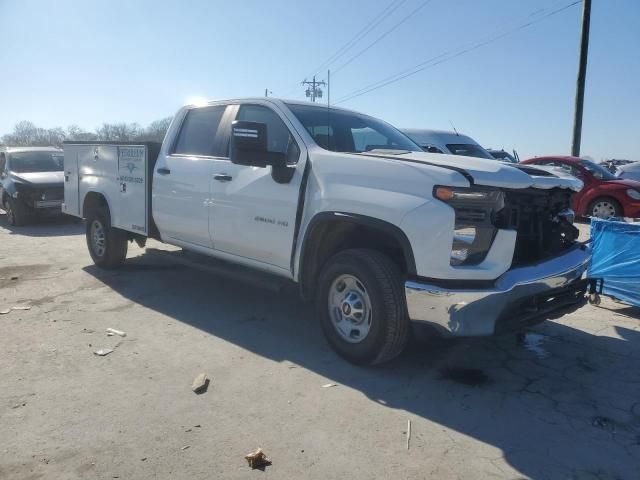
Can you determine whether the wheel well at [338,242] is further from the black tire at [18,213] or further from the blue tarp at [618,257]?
the black tire at [18,213]

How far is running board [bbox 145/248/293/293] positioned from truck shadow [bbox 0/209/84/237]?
5.61m

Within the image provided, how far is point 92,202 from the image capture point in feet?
23.0

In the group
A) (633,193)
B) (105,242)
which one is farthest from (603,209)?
(105,242)

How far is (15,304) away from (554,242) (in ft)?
17.4

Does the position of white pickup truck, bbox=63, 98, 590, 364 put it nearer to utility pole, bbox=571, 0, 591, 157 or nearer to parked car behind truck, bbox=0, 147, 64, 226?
parked car behind truck, bbox=0, 147, 64, 226

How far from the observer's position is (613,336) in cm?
465

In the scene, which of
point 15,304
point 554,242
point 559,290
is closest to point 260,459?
point 559,290

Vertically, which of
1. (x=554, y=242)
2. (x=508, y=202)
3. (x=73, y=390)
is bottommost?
(x=73, y=390)

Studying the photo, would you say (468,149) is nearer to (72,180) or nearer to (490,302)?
(72,180)

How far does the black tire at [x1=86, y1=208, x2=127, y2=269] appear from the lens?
21.9ft

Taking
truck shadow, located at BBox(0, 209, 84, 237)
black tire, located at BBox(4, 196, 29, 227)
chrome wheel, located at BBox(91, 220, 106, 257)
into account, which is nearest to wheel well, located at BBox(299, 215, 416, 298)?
chrome wheel, located at BBox(91, 220, 106, 257)

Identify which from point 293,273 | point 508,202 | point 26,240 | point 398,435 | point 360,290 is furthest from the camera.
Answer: point 26,240

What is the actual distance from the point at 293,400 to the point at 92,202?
485 cm

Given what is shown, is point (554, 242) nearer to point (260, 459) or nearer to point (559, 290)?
point (559, 290)
